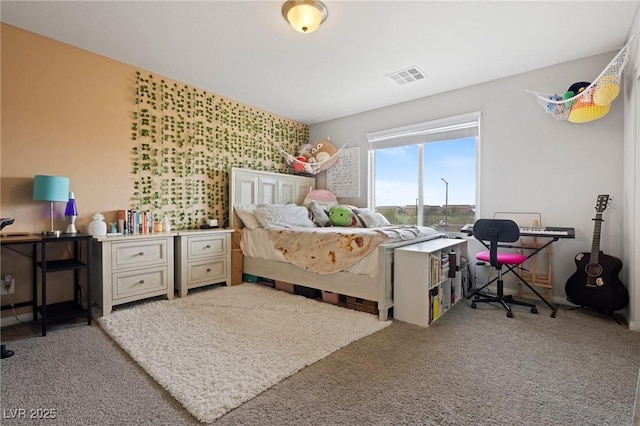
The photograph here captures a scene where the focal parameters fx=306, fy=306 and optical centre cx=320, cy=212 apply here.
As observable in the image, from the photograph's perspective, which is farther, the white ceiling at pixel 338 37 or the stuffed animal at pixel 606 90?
the stuffed animal at pixel 606 90

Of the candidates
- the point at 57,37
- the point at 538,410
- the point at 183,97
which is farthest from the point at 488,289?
the point at 57,37

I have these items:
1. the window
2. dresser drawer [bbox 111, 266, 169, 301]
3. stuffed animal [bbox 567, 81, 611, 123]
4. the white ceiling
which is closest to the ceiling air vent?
the white ceiling

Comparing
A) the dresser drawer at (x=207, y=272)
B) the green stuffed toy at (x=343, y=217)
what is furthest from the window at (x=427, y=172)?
the dresser drawer at (x=207, y=272)

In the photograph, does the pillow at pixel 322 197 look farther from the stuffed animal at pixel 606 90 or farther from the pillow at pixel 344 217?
the stuffed animal at pixel 606 90

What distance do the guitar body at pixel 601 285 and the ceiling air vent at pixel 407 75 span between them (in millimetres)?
2368

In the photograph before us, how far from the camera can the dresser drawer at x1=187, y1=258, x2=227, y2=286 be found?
333cm

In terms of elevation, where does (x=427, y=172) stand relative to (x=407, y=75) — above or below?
below

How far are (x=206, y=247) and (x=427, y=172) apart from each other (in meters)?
2.94

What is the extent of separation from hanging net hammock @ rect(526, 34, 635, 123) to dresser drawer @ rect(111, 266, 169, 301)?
4104mm

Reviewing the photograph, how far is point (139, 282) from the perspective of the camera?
290 cm

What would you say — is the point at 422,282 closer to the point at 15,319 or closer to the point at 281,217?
the point at 281,217

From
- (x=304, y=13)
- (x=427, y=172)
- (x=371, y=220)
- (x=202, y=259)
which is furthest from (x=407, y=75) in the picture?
(x=202, y=259)

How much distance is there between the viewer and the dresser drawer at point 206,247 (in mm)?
3324

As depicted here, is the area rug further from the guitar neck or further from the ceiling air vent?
the ceiling air vent
